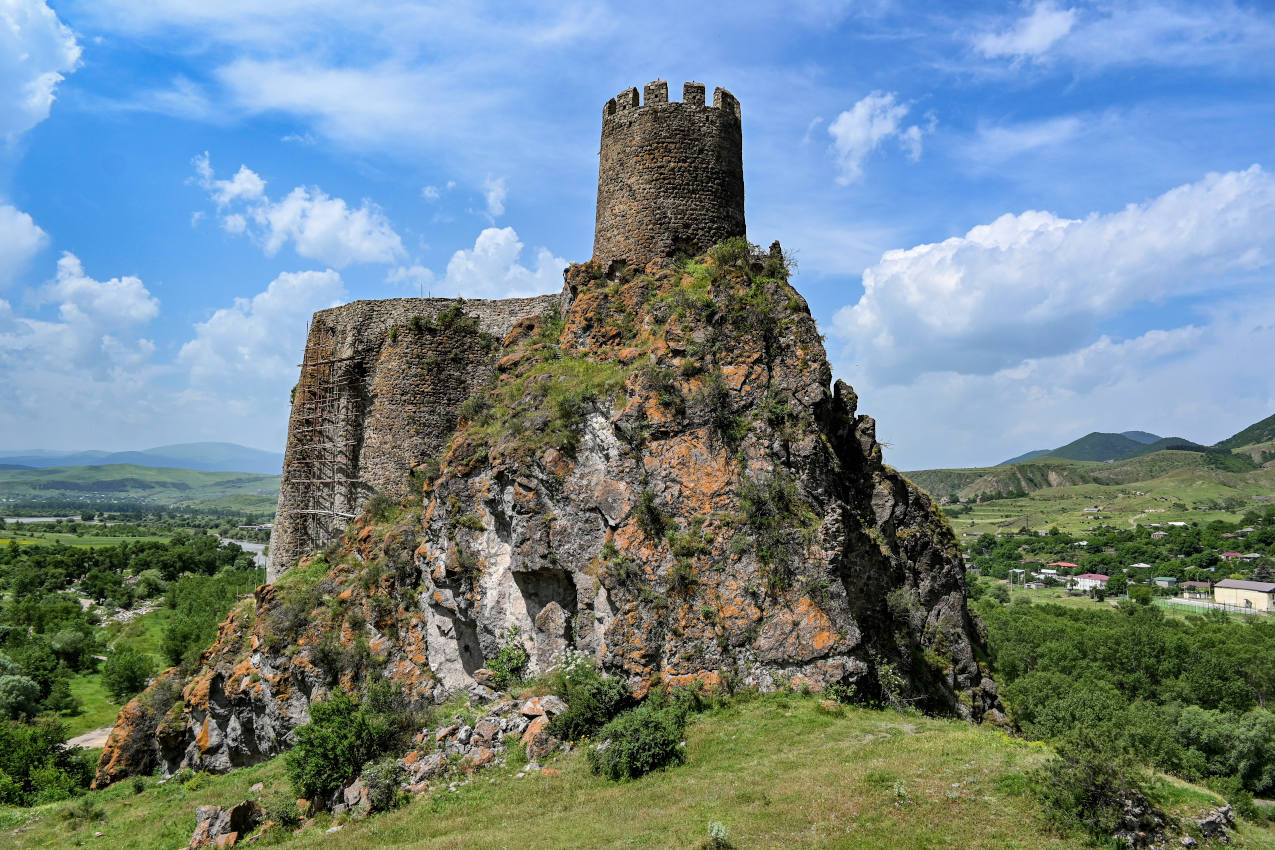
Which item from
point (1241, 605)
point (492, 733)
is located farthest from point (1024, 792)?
point (1241, 605)

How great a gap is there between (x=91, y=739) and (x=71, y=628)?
22.7 m

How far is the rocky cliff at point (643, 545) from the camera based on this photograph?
1497cm

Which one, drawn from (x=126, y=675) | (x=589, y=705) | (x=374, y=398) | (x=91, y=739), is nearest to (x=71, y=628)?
(x=126, y=675)

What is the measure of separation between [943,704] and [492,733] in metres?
10.8

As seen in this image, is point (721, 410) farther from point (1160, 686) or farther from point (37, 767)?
point (1160, 686)

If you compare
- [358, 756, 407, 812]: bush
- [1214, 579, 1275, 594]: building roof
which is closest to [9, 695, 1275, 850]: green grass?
[358, 756, 407, 812]: bush

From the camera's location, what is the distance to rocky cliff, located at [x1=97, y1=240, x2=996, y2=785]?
15.0 meters

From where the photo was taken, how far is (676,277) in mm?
20047

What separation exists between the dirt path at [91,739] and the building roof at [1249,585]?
11853cm

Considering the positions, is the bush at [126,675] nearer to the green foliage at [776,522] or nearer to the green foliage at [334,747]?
the green foliage at [334,747]

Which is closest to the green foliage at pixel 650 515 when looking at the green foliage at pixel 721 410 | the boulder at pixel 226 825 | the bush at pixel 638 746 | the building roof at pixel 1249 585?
the green foliage at pixel 721 410

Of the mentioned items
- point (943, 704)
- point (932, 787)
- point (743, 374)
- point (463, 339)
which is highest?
point (463, 339)

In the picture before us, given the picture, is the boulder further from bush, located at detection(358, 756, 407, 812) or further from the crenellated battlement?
the crenellated battlement

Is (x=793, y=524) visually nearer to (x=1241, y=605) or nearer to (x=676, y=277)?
(x=676, y=277)
